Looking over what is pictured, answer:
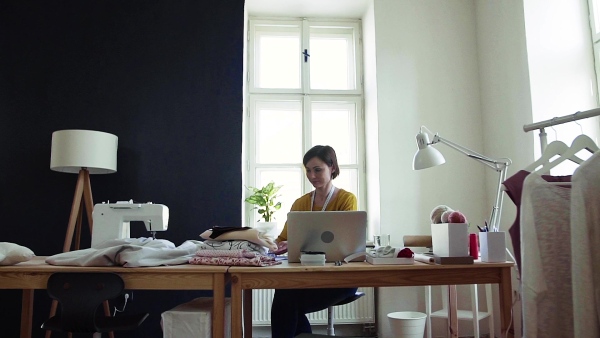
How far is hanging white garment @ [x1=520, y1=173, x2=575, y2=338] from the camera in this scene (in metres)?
1.31

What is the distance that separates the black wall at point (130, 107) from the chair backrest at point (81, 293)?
1.55 meters

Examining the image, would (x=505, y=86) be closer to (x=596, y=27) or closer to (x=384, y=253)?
(x=596, y=27)

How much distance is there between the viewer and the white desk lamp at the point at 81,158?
2891 millimetres

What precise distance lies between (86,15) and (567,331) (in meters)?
3.71

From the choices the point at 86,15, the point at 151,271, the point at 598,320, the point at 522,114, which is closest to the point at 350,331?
the point at 522,114

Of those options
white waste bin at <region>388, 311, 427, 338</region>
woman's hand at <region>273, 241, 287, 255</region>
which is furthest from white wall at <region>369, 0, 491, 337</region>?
woman's hand at <region>273, 241, 287, 255</region>

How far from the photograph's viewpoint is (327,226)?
1.86 metres

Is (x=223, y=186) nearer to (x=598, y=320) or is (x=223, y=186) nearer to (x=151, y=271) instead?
(x=151, y=271)

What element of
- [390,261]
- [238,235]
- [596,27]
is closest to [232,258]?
[238,235]

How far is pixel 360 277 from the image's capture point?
176 centimetres

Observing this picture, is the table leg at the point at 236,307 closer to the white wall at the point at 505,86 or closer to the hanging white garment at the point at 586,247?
the hanging white garment at the point at 586,247

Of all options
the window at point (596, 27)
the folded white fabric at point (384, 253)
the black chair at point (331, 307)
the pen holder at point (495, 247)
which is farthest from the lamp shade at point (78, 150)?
the window at point (596, 27)

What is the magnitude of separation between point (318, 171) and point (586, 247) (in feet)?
5.16

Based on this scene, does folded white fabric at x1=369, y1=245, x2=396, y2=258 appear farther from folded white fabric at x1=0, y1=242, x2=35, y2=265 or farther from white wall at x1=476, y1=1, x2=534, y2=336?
white wall at x1=476, y1=1, x2=534, y2=336
